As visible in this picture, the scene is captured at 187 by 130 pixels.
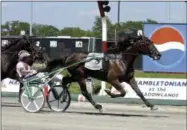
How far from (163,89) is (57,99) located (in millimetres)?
5464

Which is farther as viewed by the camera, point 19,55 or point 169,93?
point 169,93

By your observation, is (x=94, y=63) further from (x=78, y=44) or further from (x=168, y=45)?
(x=78, y=44)

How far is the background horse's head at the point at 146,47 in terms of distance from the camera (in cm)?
1500

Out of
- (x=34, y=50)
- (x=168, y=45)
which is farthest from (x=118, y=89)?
(x=168, y=45)

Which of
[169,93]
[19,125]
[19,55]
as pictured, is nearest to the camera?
[19,125]

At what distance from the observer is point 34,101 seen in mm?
14484

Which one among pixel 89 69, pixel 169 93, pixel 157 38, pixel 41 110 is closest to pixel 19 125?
pixel 41 110

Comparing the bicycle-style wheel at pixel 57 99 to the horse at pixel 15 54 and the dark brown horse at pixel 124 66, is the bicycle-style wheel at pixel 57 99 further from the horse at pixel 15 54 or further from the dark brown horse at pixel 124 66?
the horse at pixel 15 54

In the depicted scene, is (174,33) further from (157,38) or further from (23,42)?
(23,42)

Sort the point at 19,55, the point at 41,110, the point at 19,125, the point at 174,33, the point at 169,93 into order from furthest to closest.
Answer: the point at 174,33
the point at 169,93
the point at 19,55
the point at 41,110
the point at 19,125

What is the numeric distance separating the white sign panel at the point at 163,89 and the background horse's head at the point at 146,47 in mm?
4008

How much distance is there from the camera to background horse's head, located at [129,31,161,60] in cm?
1500

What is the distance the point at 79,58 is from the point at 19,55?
6.88 ft

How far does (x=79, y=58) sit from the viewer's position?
15672 millimetres
